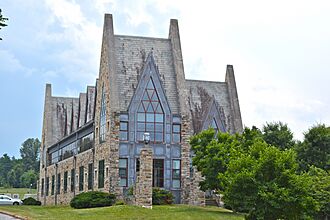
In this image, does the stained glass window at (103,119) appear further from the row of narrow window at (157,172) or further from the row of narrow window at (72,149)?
the row of narrow window at (72,149)

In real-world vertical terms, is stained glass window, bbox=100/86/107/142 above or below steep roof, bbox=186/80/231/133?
below

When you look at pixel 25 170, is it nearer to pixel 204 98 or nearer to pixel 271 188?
pixel 204 98

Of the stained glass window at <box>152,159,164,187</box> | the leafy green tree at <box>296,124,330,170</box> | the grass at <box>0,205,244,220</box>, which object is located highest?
the leafy green tree at <box>296,124,330,170</box>

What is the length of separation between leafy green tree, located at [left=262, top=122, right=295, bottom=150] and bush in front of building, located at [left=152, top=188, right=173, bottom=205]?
14950 millimetres

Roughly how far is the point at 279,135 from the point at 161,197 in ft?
55.0

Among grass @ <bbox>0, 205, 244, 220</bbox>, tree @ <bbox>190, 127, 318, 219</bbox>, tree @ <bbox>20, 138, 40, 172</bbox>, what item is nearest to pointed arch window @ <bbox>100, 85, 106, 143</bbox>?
grass @ <bbox>0, 205, 244, 220</bbox>

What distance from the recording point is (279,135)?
5709 centimetres

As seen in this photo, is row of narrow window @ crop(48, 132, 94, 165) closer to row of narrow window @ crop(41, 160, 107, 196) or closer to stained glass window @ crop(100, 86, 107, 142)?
row of narrow window @ crop(41, 160, 107, 196)

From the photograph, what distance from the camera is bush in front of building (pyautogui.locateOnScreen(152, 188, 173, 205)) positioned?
44594 millimetres

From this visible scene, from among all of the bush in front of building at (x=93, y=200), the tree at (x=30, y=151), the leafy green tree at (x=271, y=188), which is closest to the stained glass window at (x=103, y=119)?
the bush in front of building at (x=93, y=200)

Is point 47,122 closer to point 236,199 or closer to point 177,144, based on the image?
point 177,144

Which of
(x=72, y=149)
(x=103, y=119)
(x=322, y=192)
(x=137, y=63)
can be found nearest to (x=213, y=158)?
(x=322, y=192)

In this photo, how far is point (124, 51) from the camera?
50.2 metres

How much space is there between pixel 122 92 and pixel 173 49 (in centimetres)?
635
